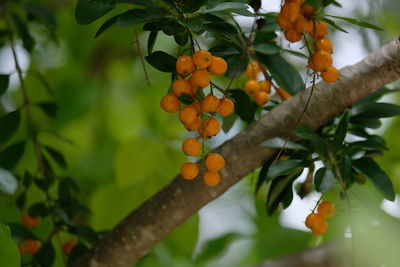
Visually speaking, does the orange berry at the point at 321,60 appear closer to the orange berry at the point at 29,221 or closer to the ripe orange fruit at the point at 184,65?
the ripe orange fruit at the point at 184,65

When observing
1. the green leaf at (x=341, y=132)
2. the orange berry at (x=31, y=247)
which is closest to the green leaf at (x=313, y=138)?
the green leaf at (x=341, y=132)

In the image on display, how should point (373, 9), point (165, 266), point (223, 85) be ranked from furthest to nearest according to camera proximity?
point (165, 266) < point (223, 85) < point (373, 9)

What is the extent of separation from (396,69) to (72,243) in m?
0.49

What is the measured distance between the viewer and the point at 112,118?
136cm

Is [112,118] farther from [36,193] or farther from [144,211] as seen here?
[144,211]

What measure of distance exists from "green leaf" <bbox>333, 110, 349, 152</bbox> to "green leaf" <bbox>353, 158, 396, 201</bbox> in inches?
1.6

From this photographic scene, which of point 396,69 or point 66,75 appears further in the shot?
point 66,75

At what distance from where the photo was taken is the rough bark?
0.64 metres

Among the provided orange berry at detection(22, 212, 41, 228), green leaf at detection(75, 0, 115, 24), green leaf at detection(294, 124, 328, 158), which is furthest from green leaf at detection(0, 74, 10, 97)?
green leaf at detection(294, 124, 328, 158)

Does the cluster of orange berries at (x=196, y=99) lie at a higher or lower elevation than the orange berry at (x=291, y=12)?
lower

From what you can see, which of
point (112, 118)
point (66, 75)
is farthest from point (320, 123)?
point (66, 75)

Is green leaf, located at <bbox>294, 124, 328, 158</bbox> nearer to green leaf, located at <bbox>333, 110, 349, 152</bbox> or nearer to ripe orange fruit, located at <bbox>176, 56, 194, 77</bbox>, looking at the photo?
green leaf, located at <bbox>333, 110, 349, 152</bbox>

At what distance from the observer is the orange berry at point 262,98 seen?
69cm

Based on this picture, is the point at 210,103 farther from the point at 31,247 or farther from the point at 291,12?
the point at 31,247
